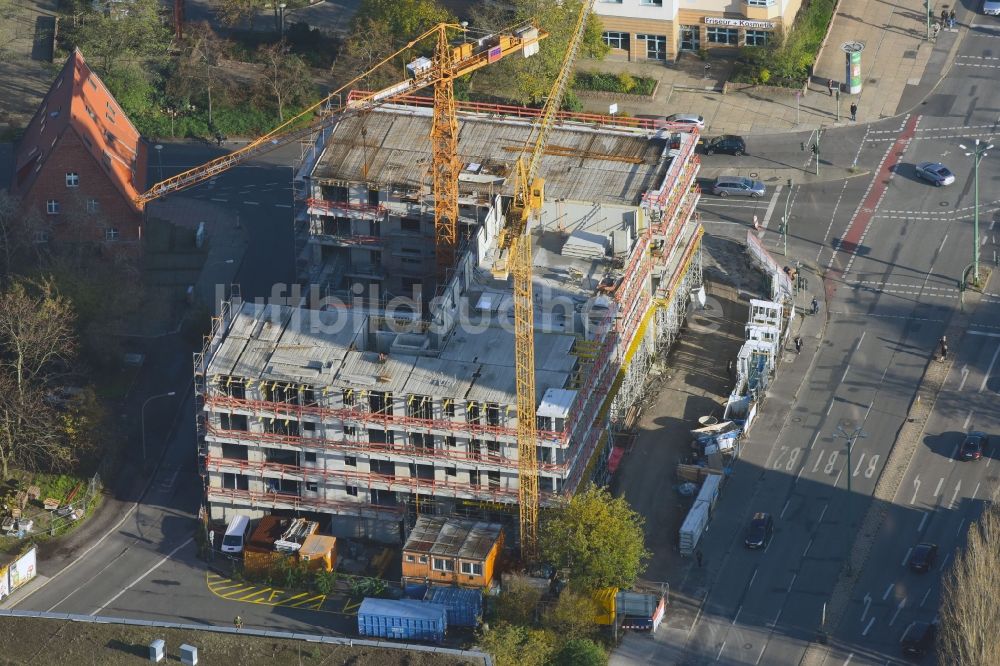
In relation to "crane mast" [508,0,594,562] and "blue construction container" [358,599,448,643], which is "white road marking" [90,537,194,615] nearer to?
"blue construction container" [358,599,448,643]

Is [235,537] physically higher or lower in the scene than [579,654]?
higher

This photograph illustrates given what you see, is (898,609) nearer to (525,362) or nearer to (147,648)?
(525,362)

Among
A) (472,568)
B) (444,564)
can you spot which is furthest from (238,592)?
(472,568)

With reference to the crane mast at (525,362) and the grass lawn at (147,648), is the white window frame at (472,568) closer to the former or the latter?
the crane mast at (525,362)

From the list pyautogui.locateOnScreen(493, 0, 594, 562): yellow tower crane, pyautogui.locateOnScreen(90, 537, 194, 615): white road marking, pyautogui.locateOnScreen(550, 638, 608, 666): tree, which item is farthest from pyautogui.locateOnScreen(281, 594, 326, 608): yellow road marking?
pyautogui.locateOnScreen(550, 638, 608, 666): tree

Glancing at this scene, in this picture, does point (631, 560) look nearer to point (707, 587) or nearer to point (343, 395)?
point (707, 587)
